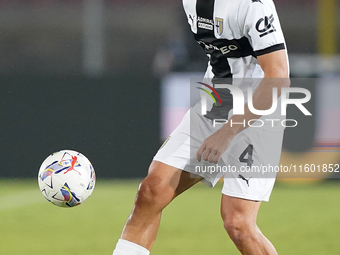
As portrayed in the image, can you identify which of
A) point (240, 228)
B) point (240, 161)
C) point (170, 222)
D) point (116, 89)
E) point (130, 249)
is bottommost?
point (170, 222)

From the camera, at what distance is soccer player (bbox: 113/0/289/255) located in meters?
2.48

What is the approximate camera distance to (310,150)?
6.95 m

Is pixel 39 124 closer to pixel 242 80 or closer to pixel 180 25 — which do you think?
pixel 180 25

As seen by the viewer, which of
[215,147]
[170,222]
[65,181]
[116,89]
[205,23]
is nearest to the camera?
[215,147]

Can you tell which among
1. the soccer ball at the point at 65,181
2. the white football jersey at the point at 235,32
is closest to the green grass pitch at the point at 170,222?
the soccer ball at the point at 65,181

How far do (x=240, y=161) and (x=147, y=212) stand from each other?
536mm

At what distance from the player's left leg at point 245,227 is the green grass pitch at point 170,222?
1.06m

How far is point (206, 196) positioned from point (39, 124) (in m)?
2.16

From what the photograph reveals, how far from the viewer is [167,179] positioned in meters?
2.74

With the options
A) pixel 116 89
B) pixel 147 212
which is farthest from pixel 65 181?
pixel 116 89

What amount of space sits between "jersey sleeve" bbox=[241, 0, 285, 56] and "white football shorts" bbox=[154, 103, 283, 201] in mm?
441

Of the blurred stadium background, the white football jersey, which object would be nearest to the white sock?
the white football jersey

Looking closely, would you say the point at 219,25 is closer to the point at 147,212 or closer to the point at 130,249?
the point at 147,212

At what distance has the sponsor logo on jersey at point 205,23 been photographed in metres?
2.73
